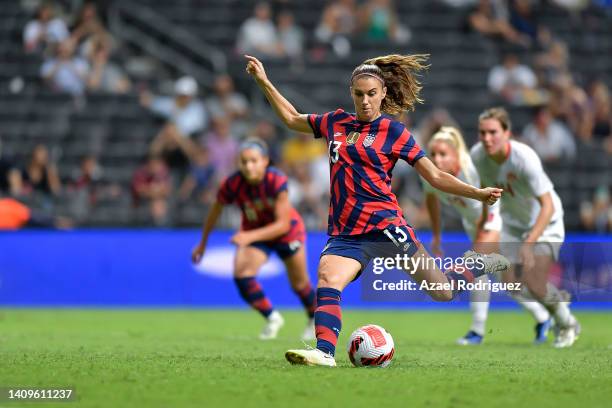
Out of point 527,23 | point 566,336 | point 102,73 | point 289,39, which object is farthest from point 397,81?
point 527,23

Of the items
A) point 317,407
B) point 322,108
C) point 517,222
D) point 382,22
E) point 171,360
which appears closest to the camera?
point 317,407

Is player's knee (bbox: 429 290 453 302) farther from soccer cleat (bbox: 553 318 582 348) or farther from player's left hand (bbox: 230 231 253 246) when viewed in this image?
soccer cleat (bbox: 553 318 582 348)

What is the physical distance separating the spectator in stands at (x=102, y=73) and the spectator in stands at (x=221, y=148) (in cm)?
208

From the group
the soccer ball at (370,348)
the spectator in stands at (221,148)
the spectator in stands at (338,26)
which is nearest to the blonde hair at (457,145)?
the soccer ball at (370,348)

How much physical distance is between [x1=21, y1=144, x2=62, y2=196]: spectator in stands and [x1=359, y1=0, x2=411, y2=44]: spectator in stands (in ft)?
23.6

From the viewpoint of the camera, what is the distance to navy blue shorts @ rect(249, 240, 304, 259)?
12.1 metres

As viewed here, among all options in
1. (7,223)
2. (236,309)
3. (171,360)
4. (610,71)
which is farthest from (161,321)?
(610,71)

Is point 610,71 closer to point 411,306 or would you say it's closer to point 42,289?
point 411,306

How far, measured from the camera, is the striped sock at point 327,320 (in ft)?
25.1

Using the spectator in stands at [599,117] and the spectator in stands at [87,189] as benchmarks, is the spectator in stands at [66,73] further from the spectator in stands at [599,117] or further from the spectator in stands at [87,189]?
the spectator in stands at [599,117]

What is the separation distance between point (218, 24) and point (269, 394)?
1606 centimetres

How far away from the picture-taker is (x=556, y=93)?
21.5 m

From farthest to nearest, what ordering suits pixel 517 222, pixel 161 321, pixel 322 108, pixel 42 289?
pixel 322 108 < pixel 42 289 < pixel 161 321 < pixel 517 222

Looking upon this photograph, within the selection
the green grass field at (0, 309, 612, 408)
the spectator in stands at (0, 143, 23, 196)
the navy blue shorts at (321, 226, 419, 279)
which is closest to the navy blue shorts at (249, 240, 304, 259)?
the green grass field at (0, 309, 612, 408)
